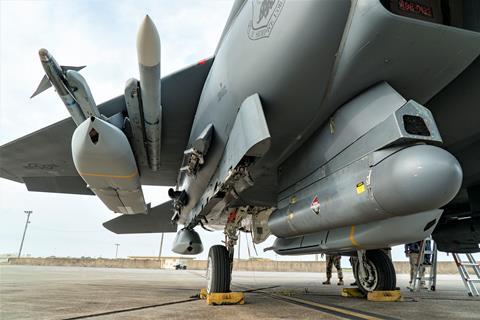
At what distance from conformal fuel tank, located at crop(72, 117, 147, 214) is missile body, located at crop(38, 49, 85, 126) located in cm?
96

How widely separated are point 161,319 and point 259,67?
2723 mm

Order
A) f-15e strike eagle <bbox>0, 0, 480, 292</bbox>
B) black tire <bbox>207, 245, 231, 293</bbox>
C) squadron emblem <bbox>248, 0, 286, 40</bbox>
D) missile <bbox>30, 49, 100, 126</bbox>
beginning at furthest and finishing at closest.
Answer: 1. black tire <bbox>207, 245, 231, 293</bbox>
2. missile <bbox>30, 49, 100, 126</bbox>
3. squadron emblem <bbox>248, 0, 286, 40</bbox>
4. f-15e strike eagle <bbox>0, 0, 480, 292</bbox>

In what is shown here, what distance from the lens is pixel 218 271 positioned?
15.2 ft

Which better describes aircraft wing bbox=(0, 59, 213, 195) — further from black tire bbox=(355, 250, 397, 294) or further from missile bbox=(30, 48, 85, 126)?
black tire bbox=(355, 250, 397, 294)

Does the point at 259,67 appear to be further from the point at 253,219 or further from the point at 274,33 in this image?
the point at 253,219

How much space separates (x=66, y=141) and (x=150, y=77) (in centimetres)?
288

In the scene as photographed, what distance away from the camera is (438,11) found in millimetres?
2836

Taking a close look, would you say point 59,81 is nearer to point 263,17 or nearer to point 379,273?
point 263,17

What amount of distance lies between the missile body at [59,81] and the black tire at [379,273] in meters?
5.19

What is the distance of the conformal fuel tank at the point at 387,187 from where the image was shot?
7.55 ft

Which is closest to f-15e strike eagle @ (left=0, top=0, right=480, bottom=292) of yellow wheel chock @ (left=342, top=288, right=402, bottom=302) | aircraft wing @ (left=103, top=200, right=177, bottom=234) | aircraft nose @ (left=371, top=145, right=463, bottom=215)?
aircraft nose @ (left=371, top=145, right=463, bottom=215)

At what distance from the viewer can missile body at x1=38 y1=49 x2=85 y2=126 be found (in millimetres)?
4057

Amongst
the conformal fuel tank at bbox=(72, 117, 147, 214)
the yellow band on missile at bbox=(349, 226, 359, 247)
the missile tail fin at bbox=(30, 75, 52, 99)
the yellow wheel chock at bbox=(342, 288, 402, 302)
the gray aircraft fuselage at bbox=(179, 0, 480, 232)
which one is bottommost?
the yellow wheel chock at bbox=(342, 288, 402, 302)

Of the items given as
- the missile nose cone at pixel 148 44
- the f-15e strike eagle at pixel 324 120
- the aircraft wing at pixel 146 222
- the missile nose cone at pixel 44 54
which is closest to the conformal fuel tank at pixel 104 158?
the f-15e strike eagle at pixel 324 120
